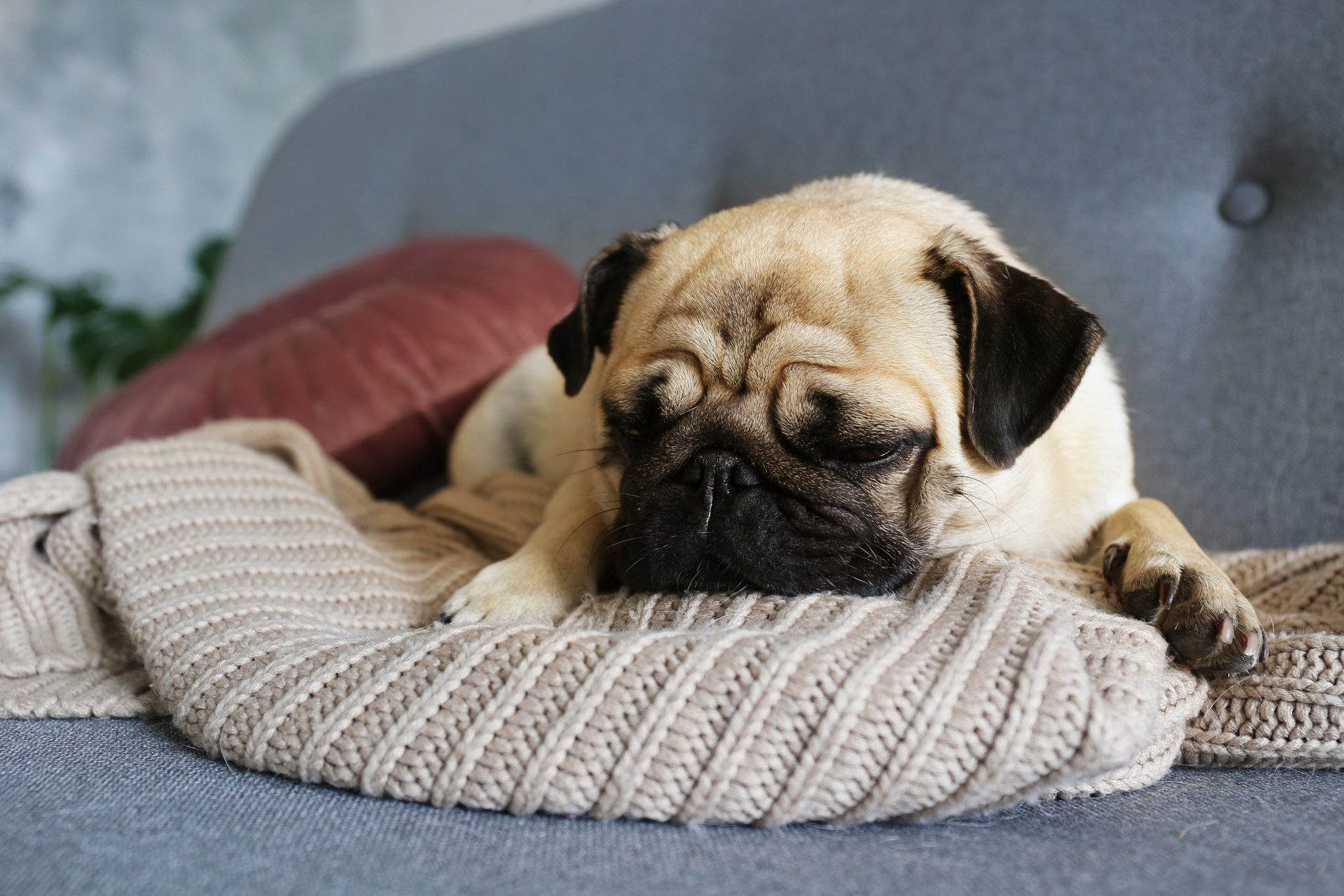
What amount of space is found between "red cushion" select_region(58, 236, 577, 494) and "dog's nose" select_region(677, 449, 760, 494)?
104 cm

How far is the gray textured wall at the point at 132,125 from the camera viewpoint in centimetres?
501

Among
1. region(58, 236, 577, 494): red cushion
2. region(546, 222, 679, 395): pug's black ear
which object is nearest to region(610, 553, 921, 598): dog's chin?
region(546, 222, 679, 395): pug's black ear

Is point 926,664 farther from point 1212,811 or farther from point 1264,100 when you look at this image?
point 1264,100

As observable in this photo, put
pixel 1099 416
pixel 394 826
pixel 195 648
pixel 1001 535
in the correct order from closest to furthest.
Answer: pixel 394 826, pixel 195 648, pixel 1001 535, pixel 1099 416

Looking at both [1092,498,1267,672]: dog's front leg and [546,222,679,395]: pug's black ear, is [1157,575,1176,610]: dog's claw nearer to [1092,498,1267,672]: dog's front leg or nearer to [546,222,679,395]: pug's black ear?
[1092,498,1267,672]: dog's front leg

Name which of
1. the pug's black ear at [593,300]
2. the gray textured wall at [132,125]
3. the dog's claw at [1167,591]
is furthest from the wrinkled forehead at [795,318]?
the gray textured wall at [132,125]

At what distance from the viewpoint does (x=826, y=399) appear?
120cm

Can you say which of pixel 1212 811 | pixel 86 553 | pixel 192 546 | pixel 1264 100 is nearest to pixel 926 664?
pixel 1212 811

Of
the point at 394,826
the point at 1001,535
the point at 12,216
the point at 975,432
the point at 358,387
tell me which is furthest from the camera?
the point at 12,216

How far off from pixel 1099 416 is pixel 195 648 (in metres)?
1.31

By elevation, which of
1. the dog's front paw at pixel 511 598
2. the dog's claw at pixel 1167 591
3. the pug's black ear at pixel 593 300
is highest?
the pug's black ear at pixel 593 300

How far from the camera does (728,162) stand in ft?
7.32

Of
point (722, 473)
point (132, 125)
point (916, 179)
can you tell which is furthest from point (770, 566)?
point (132, 125)

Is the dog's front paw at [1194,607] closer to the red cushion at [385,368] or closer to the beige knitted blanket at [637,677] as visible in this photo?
the beige knitted blanket at [637,677]
